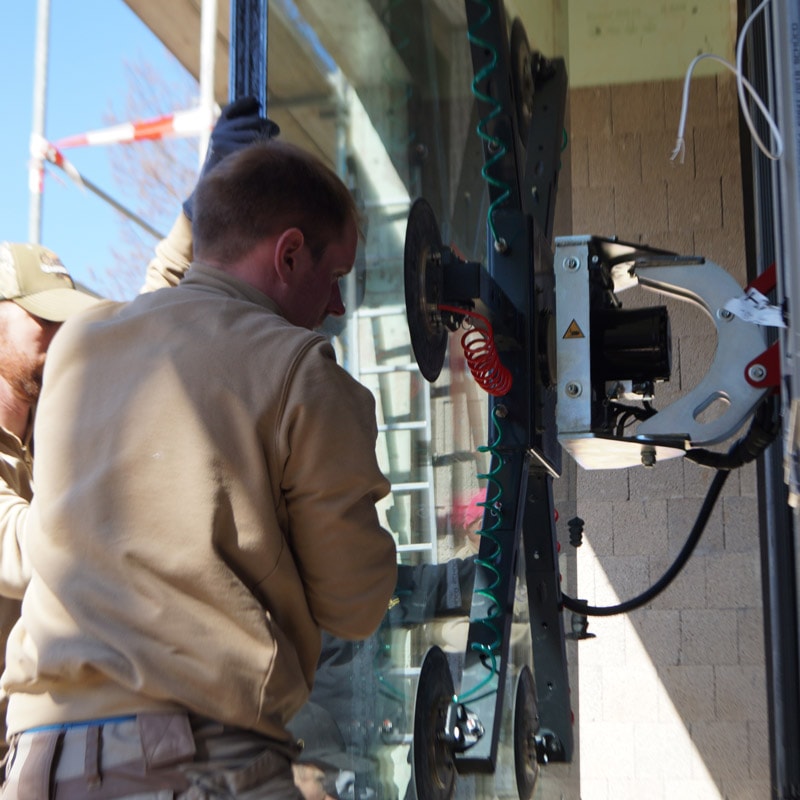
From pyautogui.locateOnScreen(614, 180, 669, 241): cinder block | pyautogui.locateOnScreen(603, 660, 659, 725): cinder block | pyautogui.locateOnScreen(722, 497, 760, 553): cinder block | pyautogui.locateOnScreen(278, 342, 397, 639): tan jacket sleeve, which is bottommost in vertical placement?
pyautogui.locateOnScreen(603, 660, 659, 725): cinder block

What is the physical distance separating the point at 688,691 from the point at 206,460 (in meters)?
4.38

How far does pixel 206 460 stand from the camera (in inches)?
55.1

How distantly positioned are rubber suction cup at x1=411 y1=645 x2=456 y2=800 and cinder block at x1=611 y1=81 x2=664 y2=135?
14.0ft

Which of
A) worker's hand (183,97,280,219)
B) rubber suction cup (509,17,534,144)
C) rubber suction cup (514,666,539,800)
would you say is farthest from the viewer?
rubber suction cup (514,666,539,800)

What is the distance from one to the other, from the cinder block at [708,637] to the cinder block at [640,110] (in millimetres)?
2530

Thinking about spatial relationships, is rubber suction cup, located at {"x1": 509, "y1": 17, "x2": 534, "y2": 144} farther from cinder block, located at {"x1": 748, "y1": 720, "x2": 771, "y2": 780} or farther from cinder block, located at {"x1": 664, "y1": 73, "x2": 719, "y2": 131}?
cinder block, located at {"x1": 748, "y1": 720, "x2": 771, "y2": 780}

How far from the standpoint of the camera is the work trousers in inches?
52.1

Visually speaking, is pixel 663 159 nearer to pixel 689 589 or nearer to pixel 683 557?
pixel 689 589

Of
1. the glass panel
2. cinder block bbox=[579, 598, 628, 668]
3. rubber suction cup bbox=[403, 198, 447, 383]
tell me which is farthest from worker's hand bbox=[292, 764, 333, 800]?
cinder block bbox=[579, 598, 628, 668]

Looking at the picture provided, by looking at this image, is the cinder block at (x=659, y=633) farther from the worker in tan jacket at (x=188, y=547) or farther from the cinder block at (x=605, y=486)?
the worker in tan jacket at (x=188, y=547)

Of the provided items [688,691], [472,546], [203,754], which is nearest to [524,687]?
[472,546]

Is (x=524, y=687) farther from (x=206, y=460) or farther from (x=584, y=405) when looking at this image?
(x=206, y=460)

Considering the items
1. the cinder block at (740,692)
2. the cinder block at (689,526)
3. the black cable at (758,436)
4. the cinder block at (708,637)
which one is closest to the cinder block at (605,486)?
the cinder block at (689,526)

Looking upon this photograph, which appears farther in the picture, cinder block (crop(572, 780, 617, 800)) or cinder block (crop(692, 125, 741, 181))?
cinder block (crop(692, 125, 741, 181))
